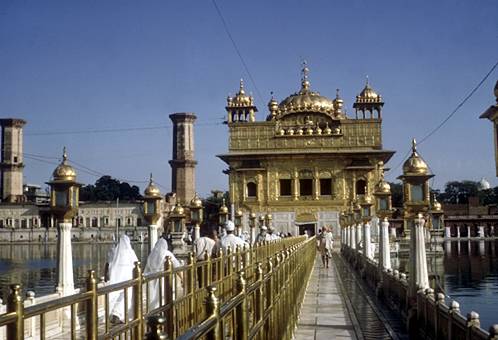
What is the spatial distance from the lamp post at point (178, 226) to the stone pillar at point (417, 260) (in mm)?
14662

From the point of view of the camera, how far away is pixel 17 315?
2.49 meters

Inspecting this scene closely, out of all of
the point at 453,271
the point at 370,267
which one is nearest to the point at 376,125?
the point at 453,271

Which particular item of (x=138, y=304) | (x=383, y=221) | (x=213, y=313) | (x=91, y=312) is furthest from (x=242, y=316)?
(x=383, y=221)

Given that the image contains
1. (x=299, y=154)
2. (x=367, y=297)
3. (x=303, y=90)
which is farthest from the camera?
(x=303, y=90)

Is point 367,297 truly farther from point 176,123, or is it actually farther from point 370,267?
point 176,123

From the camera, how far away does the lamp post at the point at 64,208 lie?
34.0 ft

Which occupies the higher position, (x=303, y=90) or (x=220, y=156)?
(x=303, y=90)

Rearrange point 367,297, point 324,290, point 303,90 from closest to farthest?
point 367,297
point 324,290
point 303,90

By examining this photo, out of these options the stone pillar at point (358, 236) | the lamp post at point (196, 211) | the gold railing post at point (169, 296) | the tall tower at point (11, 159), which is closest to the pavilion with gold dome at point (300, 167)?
the stone pillar at point (358, 236)

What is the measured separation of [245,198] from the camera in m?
47.4

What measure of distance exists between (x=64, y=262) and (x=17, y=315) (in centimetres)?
813

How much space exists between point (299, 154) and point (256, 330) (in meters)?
42.6

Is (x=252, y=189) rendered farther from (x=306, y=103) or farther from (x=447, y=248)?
(x=447, y=248)

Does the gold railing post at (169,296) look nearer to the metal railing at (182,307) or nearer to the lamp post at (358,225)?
the metal railing at (182,307)
